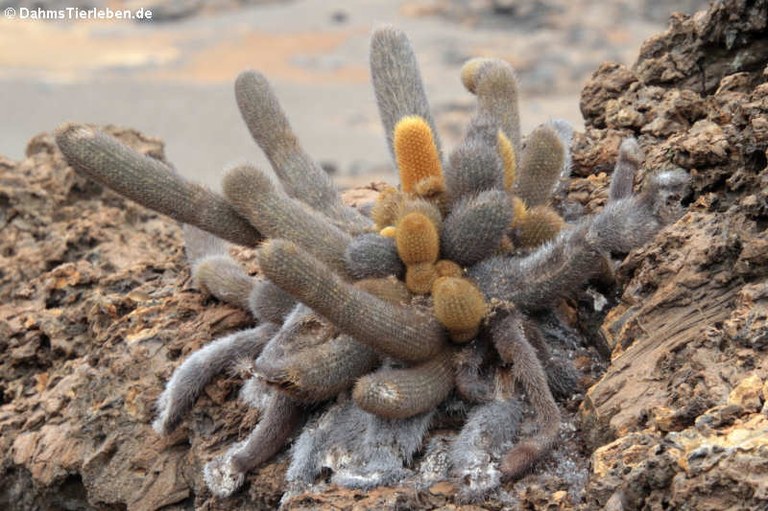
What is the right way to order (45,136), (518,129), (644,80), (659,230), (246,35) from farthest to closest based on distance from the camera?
(246,35) → (45,136) → (644,80) → (518,129) → (659,230)

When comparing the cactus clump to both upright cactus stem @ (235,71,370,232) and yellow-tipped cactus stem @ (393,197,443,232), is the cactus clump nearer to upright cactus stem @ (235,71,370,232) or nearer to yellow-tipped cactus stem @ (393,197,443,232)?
yellow-tipped cactus stem @ (393,197,443,232)

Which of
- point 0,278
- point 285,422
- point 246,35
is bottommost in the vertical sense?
point 246,35

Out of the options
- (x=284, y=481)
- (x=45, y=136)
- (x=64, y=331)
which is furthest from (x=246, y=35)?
(x=284, y=481)

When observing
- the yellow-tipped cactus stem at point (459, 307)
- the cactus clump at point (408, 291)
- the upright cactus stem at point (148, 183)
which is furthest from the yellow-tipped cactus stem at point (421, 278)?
the upright cactus stem at point (148, 183)

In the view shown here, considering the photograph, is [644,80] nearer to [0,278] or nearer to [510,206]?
[510,206]

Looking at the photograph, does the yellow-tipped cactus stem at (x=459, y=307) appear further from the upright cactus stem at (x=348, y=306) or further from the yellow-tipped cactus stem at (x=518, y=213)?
the yellow-tipped cactus stem at (x=518, y=213)

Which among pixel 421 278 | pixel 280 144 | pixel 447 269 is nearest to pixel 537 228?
pixel 447 269

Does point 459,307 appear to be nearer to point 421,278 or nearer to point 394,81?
point 421,278
